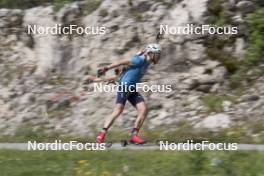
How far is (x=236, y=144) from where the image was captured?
11.8 metres

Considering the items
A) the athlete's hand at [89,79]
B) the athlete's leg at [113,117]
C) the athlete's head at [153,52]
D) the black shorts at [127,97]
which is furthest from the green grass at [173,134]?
the athlete's hand at [89,79]

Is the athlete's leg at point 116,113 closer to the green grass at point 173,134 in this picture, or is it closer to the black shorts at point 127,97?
the black shorts at point 127,97

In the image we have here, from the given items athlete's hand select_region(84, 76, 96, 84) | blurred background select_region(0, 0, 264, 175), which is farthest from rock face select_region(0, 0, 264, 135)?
athlete's hand select_region(84, 76, 96, 84)

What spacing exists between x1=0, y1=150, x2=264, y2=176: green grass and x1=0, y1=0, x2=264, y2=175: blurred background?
254cm

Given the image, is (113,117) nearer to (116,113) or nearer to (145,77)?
(116,113)

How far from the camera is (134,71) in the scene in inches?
468

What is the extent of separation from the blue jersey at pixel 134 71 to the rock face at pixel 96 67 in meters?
2.10

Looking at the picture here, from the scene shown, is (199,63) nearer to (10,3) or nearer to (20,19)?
(20,19)

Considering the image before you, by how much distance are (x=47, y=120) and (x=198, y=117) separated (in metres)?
3.37

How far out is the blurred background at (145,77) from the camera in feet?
44.3

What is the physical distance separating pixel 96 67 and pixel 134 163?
6272 mm

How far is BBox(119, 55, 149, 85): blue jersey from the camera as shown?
11.8 m

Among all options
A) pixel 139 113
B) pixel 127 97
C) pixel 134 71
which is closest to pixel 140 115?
pixel 139 113

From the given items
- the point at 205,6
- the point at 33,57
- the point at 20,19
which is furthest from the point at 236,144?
the point at 20,19
